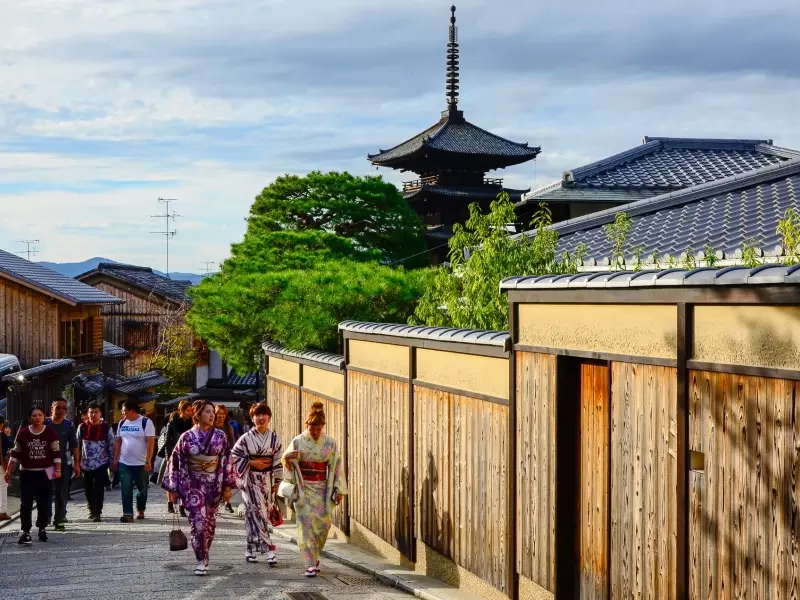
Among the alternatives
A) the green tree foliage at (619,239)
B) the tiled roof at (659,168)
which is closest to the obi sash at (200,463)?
the green tree foliage at (619,239)

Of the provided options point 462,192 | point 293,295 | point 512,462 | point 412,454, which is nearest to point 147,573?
point 412,454

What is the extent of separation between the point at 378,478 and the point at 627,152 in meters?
15.3

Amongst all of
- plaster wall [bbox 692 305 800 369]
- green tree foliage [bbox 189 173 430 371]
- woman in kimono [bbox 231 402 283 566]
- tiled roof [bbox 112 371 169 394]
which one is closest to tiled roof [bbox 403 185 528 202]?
green tree foliage [bbox 189 173 430 371]

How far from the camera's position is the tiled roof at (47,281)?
33.0m

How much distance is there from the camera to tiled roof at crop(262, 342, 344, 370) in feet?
41.2

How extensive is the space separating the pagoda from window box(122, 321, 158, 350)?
14004mm

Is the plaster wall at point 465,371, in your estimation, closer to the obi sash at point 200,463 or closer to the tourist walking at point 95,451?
the obi sash at point 200,463

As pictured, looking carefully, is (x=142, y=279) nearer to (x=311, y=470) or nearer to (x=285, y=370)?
(x=285, y=370)

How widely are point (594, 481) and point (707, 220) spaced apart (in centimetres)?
592

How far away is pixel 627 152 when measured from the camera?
2428 centimetres

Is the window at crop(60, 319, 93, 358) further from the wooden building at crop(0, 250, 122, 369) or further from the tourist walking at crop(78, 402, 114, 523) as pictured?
the tourist walking at crop(78, 402, 114, 523)

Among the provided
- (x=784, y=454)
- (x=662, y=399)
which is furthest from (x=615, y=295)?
(x=784, y=454)

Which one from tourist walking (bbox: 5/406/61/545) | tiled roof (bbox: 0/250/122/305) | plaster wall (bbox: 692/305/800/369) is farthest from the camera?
tiled roof (bbox: 0/250/122/305)

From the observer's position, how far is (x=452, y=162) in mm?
45906
